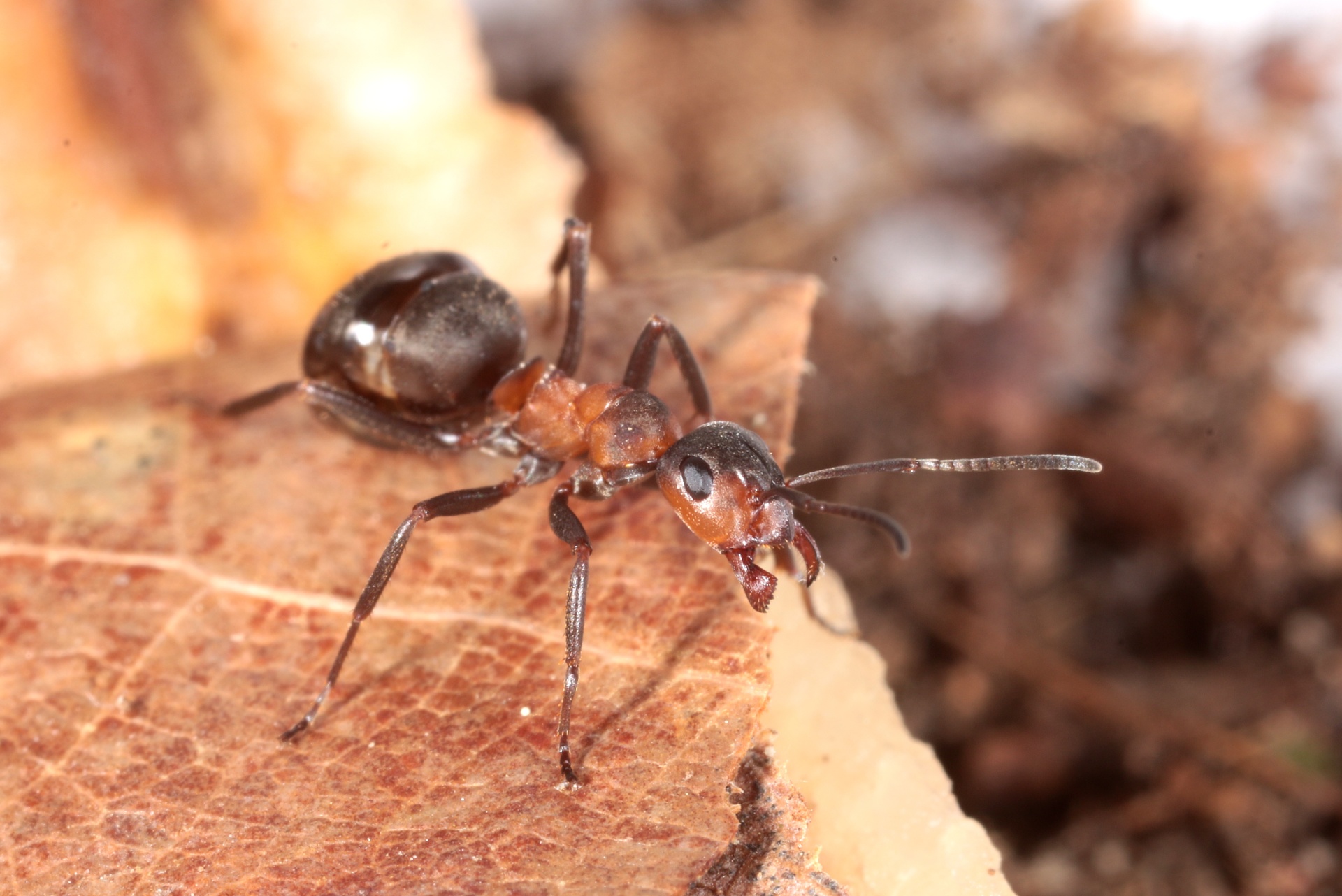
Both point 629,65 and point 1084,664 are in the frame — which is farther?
point 629,65

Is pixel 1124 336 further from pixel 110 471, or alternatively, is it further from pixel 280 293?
pixel 110 471

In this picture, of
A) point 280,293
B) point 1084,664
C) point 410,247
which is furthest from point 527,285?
point 1084,664

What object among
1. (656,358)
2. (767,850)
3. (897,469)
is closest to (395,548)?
(656,358)

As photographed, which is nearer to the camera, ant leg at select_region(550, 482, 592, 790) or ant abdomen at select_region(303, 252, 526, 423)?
ant leg at select_region(550, 482, 592, 790)

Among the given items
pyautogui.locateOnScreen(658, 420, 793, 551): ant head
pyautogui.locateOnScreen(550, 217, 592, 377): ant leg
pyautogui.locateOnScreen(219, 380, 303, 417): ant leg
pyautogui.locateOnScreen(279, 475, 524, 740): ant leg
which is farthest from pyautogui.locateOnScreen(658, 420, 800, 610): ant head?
pyautogui.locateOnScreen(219, 380, 303, 417): ant leg

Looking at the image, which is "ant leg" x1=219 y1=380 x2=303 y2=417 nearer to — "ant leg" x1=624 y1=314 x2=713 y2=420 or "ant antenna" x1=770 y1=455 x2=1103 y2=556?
"ant leg" x1=624 y1=314 x2=713 y2=420
